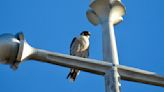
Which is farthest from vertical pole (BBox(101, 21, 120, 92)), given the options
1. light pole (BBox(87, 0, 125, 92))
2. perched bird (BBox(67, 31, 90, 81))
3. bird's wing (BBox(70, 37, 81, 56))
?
bird's wing (BBox(70, 37, 81, 56))

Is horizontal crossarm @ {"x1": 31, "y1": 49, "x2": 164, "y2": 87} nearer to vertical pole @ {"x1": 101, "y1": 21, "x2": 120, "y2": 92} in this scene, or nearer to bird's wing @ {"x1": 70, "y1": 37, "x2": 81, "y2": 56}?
vertical pole @ {"x1": 101, "y1": 21, "x2": 120, "y2": 92}

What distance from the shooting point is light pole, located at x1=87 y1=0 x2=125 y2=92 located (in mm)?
5707

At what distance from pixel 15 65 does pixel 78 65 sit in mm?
835

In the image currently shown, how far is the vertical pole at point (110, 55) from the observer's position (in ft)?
18.3

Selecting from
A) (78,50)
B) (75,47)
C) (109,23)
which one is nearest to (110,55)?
(109,23)

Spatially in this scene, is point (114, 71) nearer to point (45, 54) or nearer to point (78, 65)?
point (78, 65)

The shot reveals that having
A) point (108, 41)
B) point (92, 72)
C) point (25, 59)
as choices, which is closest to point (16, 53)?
point (25, 59)

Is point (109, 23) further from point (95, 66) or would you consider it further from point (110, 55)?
point (95, 66)

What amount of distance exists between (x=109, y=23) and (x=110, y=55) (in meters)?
0.74

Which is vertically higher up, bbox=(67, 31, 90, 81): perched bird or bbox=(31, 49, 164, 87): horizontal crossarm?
bbox=(67, 31, 90, 81): perched bird

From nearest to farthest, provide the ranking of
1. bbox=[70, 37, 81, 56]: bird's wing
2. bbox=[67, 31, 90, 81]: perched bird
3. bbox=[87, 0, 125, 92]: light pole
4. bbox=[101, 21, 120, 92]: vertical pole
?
bbox=[101, 21, 120, 92]: vertical pole < bbox=[87, 0, 125, 92]: light pole < bbox=[67, 31, 90, 81]: perched bird < bbox=[70, 37, 81, 56]: bird's wing

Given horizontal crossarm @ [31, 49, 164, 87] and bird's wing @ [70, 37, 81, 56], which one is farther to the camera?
bird's wing @ [70, 37, 81, 56]

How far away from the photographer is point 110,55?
6.06 metres

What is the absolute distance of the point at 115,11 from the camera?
6.86 metres
